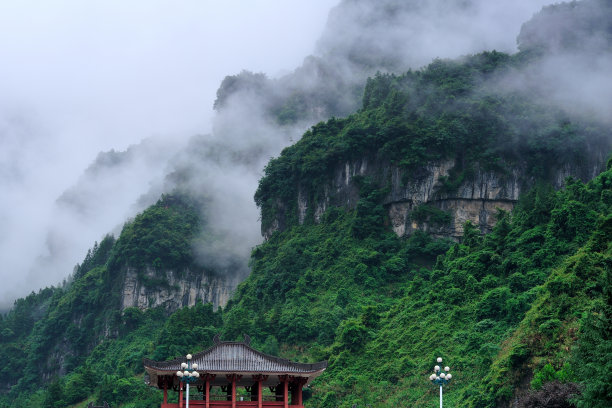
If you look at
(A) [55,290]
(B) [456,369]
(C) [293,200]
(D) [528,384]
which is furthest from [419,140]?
(A) [55,290]

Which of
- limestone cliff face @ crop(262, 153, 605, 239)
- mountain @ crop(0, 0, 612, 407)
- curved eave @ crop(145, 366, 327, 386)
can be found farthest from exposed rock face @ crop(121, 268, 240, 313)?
curved eave @ crop(145, 366, 327, 386)

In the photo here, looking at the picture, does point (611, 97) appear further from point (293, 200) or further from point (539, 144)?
point (293, 200)

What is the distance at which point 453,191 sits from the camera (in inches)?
3152

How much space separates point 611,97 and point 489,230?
Result: 1780cm

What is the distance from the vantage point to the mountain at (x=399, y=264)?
164 ft

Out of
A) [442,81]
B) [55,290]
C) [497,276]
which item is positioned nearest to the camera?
[497,276]

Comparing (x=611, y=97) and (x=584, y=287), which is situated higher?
(x=611, y=97)

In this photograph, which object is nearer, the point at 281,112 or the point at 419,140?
the point at 419,140

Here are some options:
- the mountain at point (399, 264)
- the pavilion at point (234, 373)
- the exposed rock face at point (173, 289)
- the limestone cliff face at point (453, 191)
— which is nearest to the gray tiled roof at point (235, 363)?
the pavilion at point (234, 373)

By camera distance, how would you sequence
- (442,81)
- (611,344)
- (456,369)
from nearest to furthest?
(611,344)
(456,369)
(442,81)

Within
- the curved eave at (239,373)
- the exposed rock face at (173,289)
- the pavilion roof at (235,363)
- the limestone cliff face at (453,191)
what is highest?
the limestone cliff face at (453,191)

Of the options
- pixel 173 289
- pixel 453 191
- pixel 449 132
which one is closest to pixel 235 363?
pixel 453 191

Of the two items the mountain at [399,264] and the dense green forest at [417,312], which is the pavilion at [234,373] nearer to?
the mountain at [399,264]

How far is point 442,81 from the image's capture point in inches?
3433
